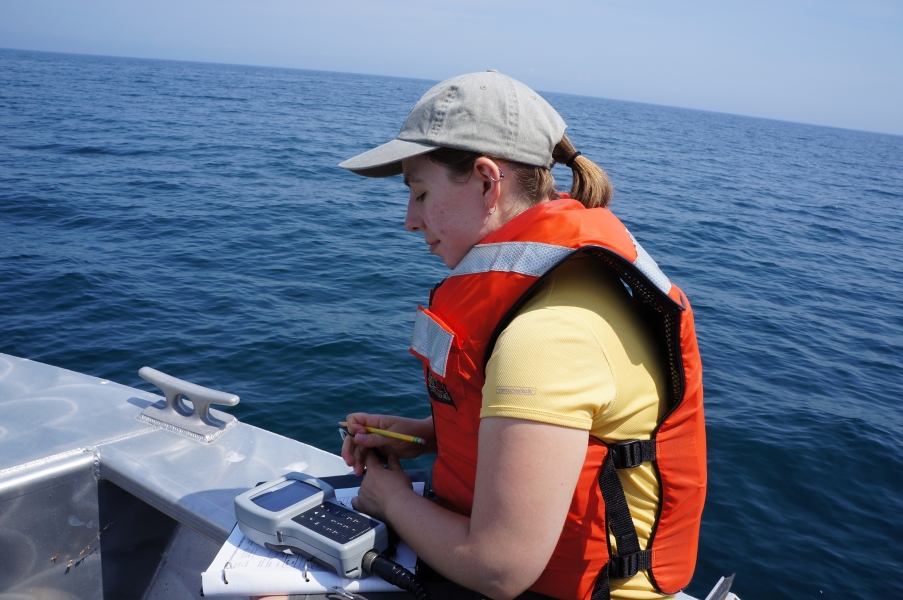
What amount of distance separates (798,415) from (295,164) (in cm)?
1518

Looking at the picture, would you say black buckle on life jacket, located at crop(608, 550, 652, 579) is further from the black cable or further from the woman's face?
the woman's face

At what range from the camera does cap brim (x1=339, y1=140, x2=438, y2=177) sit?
146 centimetres

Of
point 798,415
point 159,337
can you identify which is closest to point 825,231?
point 798,415

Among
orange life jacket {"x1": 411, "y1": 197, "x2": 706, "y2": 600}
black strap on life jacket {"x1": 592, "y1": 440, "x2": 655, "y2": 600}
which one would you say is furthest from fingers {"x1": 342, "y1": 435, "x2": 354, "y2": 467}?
black strap on life jacket {"x1": 592, "y1": 440, "x2": 655, "y2": 600}

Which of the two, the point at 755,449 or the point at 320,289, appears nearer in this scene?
the point at 755,449

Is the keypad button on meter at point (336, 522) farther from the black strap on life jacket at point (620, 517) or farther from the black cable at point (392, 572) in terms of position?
the black strap on life jacket at point (620, 517)

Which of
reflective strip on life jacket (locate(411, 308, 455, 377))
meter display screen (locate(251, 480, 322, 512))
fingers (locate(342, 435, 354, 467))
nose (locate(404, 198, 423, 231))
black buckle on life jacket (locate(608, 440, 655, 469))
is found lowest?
meter display screen (locate(251, 480, 322, 512))

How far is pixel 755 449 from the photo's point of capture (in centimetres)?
554

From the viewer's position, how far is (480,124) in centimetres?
145

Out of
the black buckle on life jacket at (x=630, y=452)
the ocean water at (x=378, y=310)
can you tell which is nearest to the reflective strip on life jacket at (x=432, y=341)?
the black buckle on life jacket at (x=630, y=452)

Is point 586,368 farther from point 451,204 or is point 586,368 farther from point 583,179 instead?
point 583,179

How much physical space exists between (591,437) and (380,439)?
2.34 ft

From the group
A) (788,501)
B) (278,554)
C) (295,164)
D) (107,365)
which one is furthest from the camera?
(295,164)

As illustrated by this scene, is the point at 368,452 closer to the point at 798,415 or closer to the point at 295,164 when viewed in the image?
the point at 798,415
